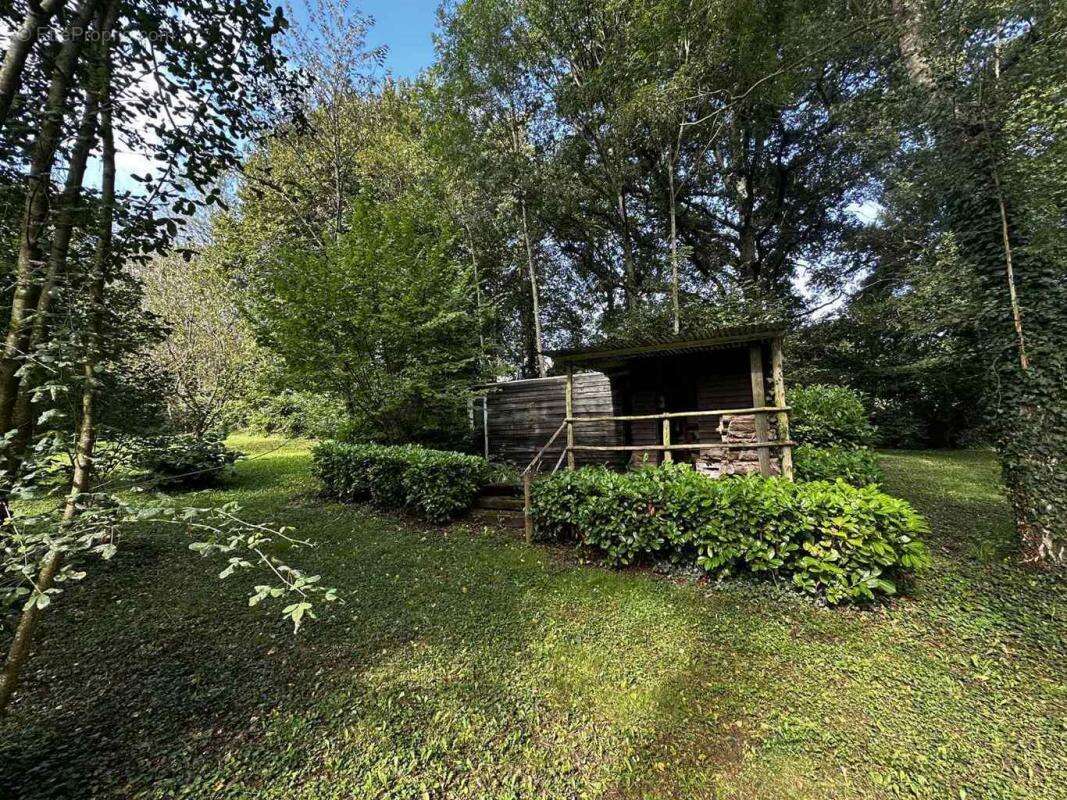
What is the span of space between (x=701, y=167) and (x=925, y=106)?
10711mm

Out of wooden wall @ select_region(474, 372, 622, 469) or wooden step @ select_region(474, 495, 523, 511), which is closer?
wooden step @ select_region(474, 495, 523, 511)

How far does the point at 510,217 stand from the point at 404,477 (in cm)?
918

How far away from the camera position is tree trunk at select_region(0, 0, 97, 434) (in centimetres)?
169

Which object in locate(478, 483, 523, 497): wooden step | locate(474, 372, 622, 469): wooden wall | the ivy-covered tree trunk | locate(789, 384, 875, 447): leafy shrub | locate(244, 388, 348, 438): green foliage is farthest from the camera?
locate(474, 372, 622, 469): wooden wall

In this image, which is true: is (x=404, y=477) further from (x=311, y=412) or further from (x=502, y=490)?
(x=311, y=412)

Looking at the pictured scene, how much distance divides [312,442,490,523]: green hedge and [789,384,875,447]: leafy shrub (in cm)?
673

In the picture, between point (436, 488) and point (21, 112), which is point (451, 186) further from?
point (21, 112)

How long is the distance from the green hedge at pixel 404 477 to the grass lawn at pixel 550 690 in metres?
1.87

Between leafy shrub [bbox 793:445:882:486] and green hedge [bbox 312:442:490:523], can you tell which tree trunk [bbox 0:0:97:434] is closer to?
green hedge [bbox 312:442:490:523]

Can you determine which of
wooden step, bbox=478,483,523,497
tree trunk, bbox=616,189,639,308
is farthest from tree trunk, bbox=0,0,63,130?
tree trunk, bbox=616,189,639,308

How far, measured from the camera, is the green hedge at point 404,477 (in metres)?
6.30

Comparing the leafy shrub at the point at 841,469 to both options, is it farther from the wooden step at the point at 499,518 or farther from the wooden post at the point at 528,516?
the wooden step at the point at 499,518

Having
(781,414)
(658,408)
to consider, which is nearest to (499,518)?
(658,408)

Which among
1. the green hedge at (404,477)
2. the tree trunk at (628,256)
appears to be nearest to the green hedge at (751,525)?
the green hedge at (404,477)
